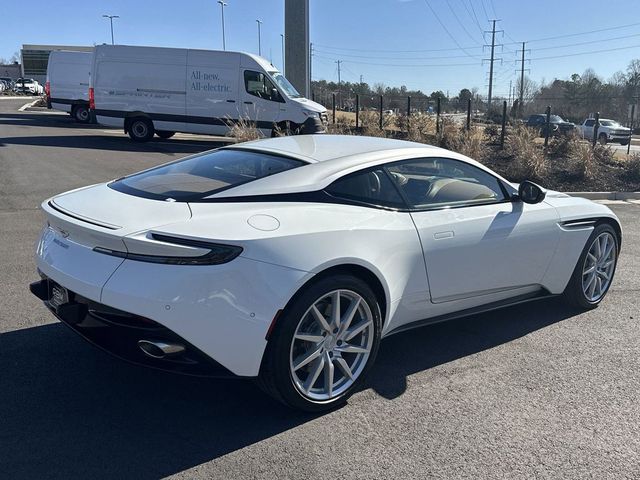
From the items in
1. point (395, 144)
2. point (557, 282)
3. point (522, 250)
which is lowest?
point (557, 282)

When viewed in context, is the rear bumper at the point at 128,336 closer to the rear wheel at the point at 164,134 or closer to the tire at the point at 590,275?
the tire at the point at 590,275

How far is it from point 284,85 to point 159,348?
55.1ft

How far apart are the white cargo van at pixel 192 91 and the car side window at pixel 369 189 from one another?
14563 mm

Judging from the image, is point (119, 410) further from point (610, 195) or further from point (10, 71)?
point (10, 71)

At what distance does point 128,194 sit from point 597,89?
77.9 m

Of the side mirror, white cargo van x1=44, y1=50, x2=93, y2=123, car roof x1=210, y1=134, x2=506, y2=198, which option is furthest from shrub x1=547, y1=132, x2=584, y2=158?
white cargo van x1=44, y1=50, x2=93, y2=123

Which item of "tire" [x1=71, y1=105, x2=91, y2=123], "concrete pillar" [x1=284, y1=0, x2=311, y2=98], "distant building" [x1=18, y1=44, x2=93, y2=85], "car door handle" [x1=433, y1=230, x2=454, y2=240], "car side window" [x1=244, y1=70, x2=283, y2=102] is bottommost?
"car door handle" [x1=433, y1=230, x2=454, y2=240]

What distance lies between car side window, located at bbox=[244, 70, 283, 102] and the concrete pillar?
2.10 m

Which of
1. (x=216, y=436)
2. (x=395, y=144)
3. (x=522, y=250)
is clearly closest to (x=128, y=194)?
(x=216, y=436)

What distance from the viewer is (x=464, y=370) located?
3.95 m

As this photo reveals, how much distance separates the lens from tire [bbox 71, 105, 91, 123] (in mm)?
26511

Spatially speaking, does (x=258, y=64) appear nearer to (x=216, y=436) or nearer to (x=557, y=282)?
(x=557, y=282)

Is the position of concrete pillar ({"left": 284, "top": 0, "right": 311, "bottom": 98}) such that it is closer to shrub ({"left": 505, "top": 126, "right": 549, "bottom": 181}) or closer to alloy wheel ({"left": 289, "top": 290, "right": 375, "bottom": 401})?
shrub ({"left": 505, "top": 126, "right": 549, "bottom": 181})

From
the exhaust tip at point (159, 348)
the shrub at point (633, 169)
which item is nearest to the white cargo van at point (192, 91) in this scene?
the shrub at point (633, 169)
